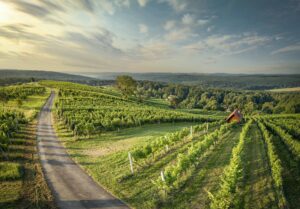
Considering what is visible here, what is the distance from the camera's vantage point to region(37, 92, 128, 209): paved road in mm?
14016

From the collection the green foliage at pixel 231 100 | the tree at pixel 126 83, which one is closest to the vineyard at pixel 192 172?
the tree at pixel 126 83

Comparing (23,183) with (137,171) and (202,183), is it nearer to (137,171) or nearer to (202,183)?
(137,171)

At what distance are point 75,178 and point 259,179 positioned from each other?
649 inches

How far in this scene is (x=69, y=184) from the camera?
55.3 feet

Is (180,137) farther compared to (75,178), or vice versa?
(180,137)

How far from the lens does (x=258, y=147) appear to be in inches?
1119

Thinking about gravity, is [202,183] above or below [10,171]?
below

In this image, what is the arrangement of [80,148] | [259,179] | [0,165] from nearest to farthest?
[259,179] → [0,165] → [80,148]

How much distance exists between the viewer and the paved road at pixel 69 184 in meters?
14.0

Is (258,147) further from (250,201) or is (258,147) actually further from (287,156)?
(250,201)

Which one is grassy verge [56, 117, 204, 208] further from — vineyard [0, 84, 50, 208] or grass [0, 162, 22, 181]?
grass [0, 162, 22, 181]

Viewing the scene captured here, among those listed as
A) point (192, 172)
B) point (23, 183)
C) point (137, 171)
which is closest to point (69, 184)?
point (23, 183)

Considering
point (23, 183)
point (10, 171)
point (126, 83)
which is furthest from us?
point (126, 83)

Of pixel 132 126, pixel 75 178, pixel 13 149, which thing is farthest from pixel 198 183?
pixel 132 126
